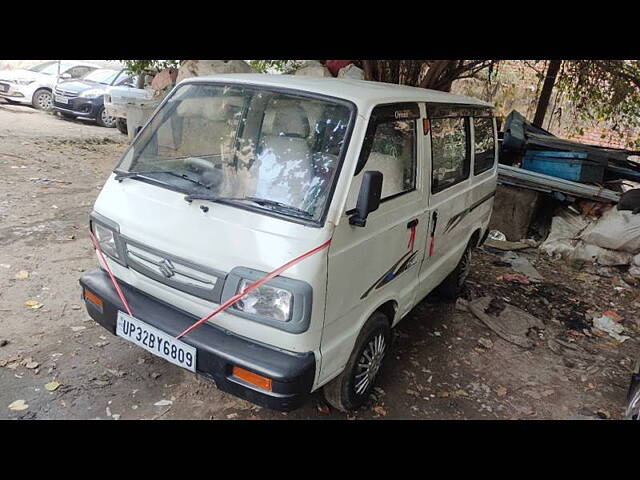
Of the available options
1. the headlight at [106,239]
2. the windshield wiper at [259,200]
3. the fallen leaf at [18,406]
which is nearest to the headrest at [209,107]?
the windshield wiper at [259,200]

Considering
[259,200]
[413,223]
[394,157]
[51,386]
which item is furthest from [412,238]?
[51,386]

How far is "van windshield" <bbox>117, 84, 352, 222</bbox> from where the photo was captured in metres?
2.47

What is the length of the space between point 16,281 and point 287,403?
9.94 feet

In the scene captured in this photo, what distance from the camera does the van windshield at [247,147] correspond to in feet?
8.11

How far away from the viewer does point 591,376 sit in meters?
3.86

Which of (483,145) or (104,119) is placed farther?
(104,119)

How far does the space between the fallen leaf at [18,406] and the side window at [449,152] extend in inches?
112

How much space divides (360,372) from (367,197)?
1.16 metres

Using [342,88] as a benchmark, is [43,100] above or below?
below

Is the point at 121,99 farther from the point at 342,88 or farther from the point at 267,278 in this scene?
the point at 267,278

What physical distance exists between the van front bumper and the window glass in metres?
0.93

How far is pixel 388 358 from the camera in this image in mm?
3727

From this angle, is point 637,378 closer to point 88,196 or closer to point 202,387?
point 202,387
